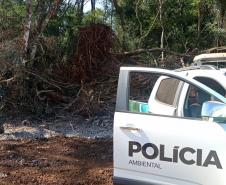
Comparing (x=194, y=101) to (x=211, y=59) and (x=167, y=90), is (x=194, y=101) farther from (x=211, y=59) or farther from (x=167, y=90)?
(x=211, y=59)

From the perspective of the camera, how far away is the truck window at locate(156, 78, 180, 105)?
536cm

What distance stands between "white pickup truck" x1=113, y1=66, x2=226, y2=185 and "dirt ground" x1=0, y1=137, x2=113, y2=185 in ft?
6.28

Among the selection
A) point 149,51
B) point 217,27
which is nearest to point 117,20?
point 217,27

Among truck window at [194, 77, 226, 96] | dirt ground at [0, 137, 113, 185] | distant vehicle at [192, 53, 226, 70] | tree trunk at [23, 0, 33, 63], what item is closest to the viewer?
truck window at [194, 77, 226, 96]

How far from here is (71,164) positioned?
7.77 m

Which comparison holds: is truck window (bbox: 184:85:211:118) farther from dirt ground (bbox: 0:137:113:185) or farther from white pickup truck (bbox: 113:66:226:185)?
dirt ground (bbox: 0:137:113:185)

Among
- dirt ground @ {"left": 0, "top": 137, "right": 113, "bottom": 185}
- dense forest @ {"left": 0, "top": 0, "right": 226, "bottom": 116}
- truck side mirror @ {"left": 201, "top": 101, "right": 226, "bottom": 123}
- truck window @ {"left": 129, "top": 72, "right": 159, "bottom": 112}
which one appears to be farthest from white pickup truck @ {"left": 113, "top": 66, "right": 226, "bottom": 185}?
dense forest @ {"left": 0, "top": 0, "right": 226, "bottom": 116}

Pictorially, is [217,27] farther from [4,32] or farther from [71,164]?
[71,164]

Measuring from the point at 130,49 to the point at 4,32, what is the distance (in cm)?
432

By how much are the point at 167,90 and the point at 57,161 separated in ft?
9.85

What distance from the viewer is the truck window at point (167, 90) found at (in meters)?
5.36

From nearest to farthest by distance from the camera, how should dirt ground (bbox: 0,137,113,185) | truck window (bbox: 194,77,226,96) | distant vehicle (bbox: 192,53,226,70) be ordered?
truck window (bbox: 194,77,226,96), distant vehicle (bbox: 192,53,226,70), dirt ground (bbox: 0,137,113,185)

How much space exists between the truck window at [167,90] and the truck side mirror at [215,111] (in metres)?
0.84

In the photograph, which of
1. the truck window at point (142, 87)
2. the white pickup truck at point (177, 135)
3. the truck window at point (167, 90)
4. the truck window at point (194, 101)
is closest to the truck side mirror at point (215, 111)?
the white pickup truck at point (177, 135)
